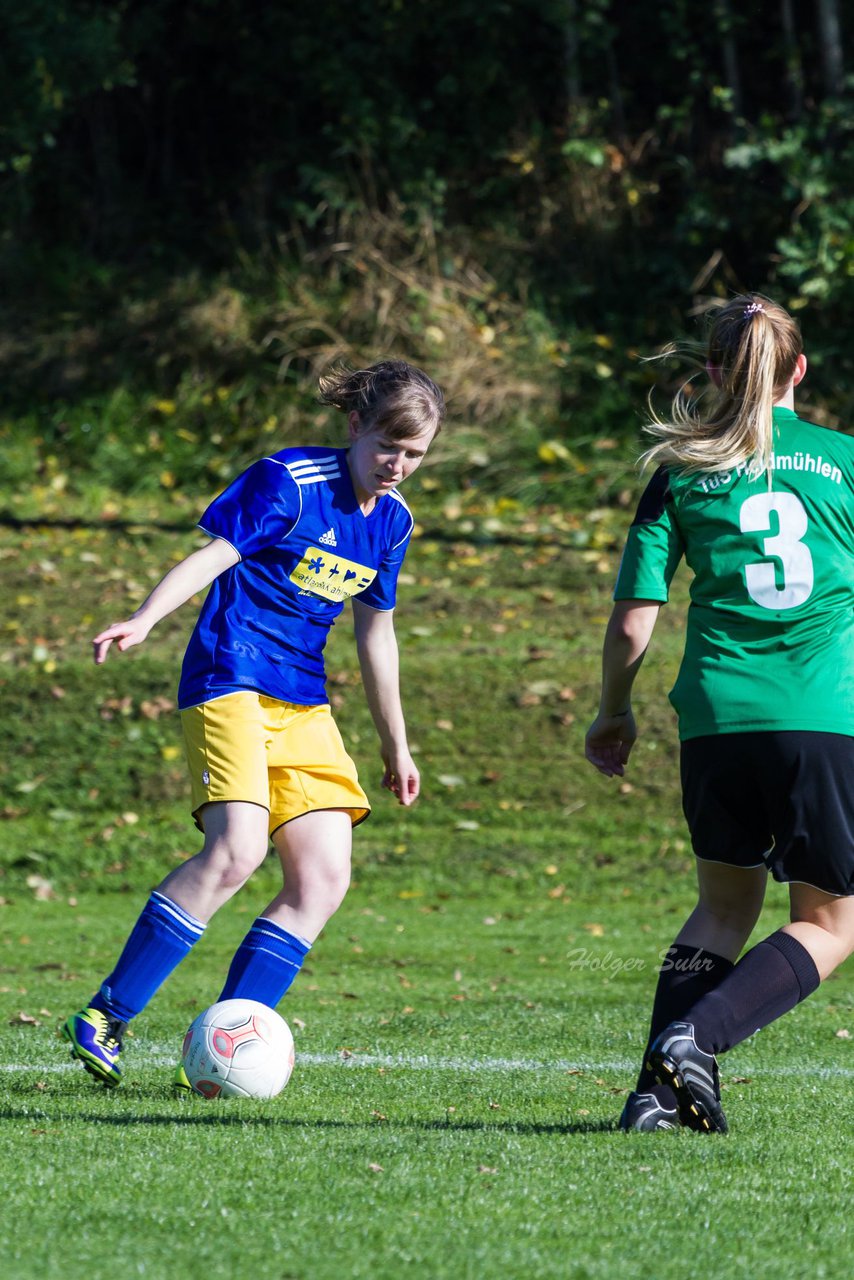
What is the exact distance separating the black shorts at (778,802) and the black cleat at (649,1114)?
1.87 feet

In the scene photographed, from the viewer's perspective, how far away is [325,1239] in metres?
2.79

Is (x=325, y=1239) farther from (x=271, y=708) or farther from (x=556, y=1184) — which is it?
(x=271, y=708)

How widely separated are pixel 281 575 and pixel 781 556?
137 centimetres

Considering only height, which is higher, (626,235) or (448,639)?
(626,235)

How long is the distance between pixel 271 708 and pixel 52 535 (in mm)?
10325

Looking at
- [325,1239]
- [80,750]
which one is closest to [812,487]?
[325,1239]

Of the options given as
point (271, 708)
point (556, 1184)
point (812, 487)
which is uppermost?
point (812, 487)

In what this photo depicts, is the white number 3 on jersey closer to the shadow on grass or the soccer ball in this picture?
the shadow on grass

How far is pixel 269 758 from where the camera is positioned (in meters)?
4.27

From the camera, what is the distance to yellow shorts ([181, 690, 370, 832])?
415 cm

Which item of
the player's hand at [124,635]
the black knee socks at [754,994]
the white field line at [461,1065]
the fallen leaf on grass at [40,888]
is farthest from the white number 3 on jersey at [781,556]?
the fallen leaf on grass at [40,888]

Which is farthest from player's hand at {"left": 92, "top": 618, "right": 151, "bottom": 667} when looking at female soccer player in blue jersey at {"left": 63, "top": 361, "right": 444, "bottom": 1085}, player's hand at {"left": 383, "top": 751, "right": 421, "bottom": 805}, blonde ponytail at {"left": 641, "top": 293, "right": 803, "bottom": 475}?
blonde ponytail at {"left": 641, "top": 293, "right": 803, "bottom": 475}

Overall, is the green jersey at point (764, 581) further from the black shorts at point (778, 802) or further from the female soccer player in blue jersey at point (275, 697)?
the female soccer player in blue jersey at point (275, 697)

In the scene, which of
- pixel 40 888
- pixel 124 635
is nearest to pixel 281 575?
pixel 124 635
